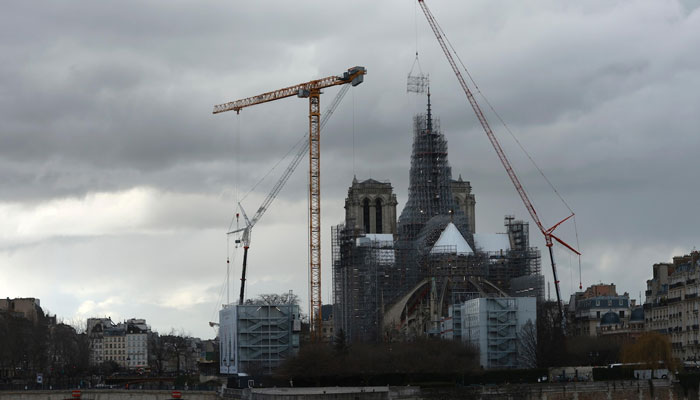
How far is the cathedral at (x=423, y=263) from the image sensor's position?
15712cm

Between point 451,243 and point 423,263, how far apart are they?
4.46m

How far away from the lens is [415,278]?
6437 inches

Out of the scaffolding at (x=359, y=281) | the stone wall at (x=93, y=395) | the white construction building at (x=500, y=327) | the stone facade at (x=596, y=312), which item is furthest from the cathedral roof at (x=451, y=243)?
the stone wall at (x=93, y=395)

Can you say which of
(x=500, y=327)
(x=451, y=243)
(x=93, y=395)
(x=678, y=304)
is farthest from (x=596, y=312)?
(x=93, y=395)

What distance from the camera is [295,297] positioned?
598ft

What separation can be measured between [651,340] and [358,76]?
177 ft

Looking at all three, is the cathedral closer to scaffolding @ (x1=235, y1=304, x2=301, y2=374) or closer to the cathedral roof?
the cathedral roof

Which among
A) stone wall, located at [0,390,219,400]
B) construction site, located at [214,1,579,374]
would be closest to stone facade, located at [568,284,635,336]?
construction site, located at [214,1,579,374]

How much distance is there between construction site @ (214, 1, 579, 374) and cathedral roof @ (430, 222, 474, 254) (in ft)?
0.41

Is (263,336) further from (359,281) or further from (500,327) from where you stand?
(359,281)

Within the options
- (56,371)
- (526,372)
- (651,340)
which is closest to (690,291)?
(651,340)

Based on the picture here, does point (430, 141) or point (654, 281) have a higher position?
point (430, 141)

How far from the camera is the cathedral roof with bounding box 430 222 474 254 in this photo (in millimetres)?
160750

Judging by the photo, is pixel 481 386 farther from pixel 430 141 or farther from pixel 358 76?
pixel 430 141
